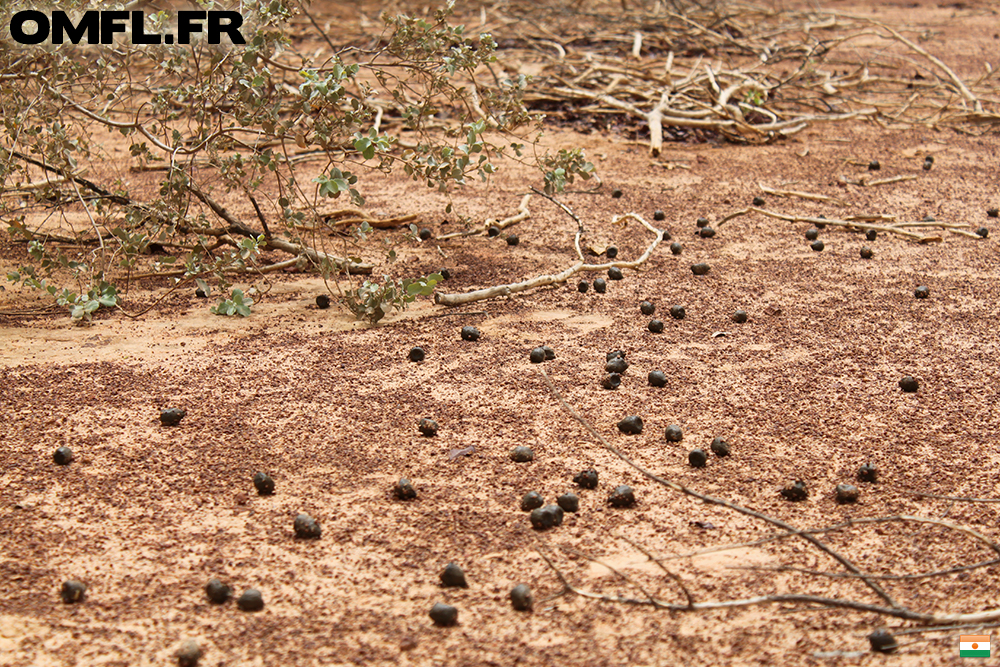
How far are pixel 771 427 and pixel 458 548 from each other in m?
1.32

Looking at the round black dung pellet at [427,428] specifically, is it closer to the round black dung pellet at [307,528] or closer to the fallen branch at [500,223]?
the round black dung pellet at [307,528]

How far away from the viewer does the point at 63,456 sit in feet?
10.6

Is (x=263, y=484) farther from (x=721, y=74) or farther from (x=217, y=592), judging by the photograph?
(x=721, y=74)

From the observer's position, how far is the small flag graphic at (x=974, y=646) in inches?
92.3

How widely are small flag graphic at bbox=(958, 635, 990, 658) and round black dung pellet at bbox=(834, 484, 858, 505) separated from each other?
→ 69 cm

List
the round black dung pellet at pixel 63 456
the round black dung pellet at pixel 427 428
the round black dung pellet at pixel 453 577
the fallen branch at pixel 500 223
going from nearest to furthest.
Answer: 1. the round black dung pellet at pixel 453 577
2. the round black dung pellet at pixel 63 456
3. the round black dung pellet at pixel 427 428
4. the fallen branch at pixel 500 223

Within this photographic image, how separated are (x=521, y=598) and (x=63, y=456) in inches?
64.9

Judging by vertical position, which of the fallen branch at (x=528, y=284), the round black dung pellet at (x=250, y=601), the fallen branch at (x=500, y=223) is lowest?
the round black dung pellet at (x=250, y=601)

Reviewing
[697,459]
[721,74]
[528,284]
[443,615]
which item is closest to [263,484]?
[443,615]

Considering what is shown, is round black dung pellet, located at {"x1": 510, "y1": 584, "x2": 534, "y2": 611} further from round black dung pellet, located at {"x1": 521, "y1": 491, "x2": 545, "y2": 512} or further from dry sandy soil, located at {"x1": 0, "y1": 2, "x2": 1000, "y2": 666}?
round black dung pellet, located at {"x1": 521, "y1": 491, "x2": 545, "y2": 512}

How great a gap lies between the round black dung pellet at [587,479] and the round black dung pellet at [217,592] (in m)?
1.11

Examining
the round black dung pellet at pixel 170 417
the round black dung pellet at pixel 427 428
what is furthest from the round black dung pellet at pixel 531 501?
the round black dung pellet at pixel 170 417

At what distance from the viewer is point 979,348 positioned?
4203 millimetres

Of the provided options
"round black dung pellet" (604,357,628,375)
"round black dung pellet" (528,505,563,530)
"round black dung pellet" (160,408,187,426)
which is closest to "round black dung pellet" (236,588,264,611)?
"round black dung pellet" (528,505,563,530)
